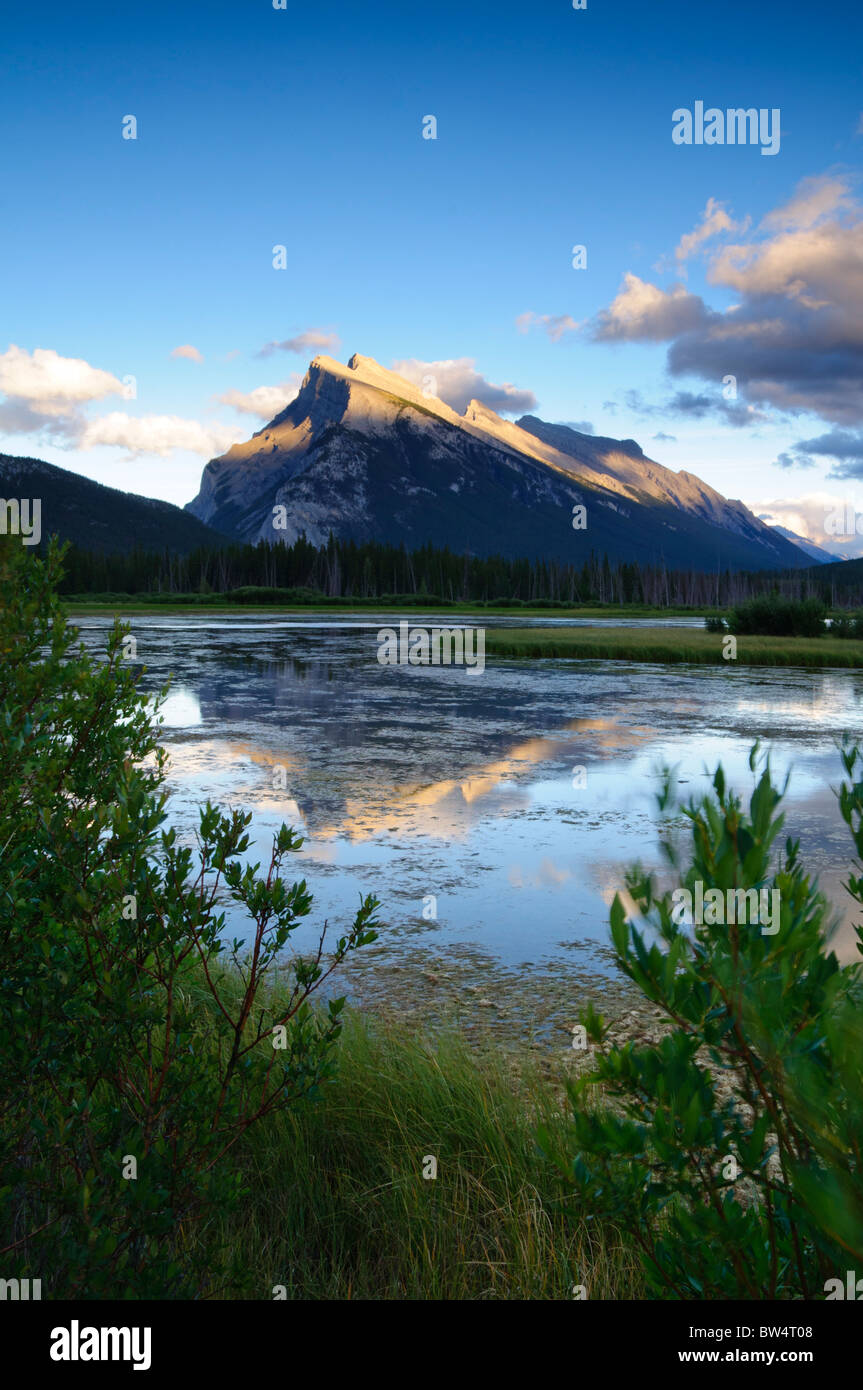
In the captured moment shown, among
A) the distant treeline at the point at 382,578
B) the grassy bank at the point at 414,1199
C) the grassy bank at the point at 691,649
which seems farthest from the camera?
the distant treeline at the point at 382,578

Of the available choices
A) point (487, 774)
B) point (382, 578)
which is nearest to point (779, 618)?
point (487, 774)

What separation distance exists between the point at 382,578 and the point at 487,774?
459 ft

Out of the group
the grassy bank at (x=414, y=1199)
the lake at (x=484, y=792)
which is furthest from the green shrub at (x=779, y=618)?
the grassy bank at (x=414, y=1199)

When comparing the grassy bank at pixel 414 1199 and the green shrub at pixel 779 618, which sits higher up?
the green shrub at pixel 779 618

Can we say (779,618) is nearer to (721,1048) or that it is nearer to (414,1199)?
(414,1199)

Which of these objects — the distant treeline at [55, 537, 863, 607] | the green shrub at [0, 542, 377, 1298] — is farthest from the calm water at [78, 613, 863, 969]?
the distant treeline at [55, 537, 863, 607]

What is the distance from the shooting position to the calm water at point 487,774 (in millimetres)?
9578

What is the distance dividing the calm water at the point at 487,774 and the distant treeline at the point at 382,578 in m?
102

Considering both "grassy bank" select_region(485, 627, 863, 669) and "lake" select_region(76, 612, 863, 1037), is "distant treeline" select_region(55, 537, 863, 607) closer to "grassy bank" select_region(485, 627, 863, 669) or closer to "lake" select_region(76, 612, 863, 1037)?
"grassy bank" select_region(485, 627, 863, 669)

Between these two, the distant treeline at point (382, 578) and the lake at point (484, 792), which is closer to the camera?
the lake at point (484, 792)

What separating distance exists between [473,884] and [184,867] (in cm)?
684

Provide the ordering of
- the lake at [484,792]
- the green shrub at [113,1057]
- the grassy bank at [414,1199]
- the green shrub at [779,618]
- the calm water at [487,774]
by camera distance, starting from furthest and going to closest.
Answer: the green shrub at [779,618] → the calm water at [487,774] → the lake at [484,792] → the grassy bank at [414,1199] → the green shrub at [113,1057]

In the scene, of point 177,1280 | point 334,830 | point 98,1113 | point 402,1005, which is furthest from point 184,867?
point 334,830

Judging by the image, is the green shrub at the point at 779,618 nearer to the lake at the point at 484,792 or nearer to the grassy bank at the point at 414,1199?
the lake at the point at 484,792
